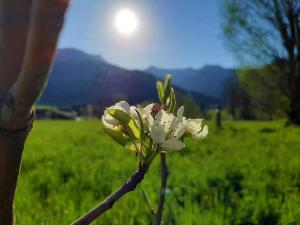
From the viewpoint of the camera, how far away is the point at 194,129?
33.5 inches

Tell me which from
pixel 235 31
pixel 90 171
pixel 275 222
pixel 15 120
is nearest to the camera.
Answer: pixel 15 120

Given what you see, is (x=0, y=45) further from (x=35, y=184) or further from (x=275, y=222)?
(x=35, y=184)

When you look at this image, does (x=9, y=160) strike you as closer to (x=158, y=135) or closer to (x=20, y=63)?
(x=20, y=63)

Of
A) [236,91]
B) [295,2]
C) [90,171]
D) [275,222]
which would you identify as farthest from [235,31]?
[236,91]

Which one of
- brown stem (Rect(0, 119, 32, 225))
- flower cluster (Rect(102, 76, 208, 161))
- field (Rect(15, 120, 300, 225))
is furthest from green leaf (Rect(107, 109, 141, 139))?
field (Rect(15, 120, 300, 225))

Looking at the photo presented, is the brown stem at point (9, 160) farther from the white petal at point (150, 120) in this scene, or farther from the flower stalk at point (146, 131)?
the white petal at point (150, 120)

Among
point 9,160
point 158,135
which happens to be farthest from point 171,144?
point 9,160

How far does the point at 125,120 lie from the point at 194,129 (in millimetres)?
139

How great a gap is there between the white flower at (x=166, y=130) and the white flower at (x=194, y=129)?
0.12 ft

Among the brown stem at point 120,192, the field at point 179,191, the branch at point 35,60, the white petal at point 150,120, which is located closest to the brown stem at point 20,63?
the branch at point 35,60

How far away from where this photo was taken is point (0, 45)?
58 centimetres

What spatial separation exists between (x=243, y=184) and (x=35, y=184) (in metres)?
1.88

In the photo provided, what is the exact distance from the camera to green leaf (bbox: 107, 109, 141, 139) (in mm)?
767

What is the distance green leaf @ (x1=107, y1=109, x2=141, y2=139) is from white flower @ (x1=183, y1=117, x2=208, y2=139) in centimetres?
10
